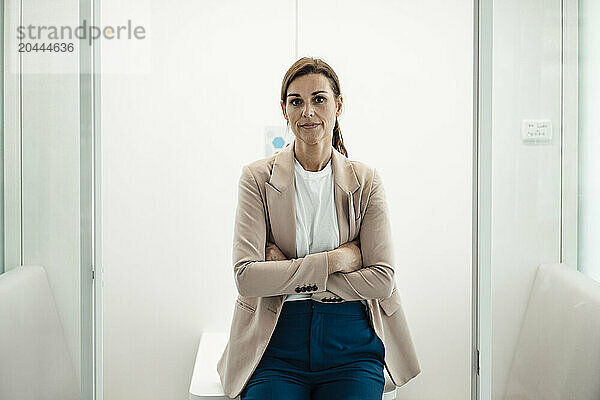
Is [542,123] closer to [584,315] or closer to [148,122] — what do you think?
[584,315]

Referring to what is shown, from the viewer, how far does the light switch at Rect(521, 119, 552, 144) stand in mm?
1365

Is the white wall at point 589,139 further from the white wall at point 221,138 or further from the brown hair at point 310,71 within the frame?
the white wall at point 221,138

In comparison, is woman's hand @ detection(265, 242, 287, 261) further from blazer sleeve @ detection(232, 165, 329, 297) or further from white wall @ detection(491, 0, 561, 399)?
white wall @ detection(491, 0, 561, 399)

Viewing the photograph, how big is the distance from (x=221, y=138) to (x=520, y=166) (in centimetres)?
109

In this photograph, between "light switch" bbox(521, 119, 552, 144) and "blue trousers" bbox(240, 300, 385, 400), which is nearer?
"light switch" bbox(521, 119, 552, 144)

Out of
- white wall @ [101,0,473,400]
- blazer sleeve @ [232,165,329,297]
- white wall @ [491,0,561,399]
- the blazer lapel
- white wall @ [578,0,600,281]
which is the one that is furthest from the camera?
white wall @ [101,0,473,400]

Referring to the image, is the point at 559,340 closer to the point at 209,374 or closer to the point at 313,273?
the point at 313,273

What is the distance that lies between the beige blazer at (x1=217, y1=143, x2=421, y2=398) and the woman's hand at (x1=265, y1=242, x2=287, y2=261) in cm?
2

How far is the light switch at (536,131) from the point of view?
1.37m

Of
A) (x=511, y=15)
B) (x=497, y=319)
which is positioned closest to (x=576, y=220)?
(x=497, y=319)

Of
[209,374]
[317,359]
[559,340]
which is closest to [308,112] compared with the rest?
[317,359]

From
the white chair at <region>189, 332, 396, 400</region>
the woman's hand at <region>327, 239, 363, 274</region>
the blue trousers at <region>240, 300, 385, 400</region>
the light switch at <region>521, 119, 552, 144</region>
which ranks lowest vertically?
the white chair at <region>189, 332, 396, 400</region>

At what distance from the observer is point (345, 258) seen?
183cm

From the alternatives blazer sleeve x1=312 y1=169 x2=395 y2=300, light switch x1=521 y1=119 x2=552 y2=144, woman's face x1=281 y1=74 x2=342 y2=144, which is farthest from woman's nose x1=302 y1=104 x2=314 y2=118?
light switch x1=521 y1=119 x2=552 y2=144
